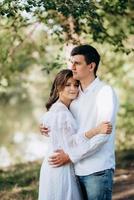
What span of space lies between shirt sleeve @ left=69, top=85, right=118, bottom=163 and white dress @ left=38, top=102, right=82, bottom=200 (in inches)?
3.2

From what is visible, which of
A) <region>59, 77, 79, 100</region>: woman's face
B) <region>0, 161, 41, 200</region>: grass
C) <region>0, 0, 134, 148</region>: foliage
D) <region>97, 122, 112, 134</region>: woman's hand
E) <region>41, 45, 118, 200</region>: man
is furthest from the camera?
<region>0, 161, 41, 200</region>: grass

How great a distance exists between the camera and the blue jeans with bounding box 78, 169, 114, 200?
5355 mm

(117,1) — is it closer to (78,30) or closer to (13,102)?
(78,30)

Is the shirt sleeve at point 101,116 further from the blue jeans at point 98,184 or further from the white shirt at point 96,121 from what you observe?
the blue jeans at point 98,184

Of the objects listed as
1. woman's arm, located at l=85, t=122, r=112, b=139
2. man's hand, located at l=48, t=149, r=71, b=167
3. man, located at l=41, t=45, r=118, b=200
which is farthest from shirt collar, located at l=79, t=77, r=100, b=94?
man's hand, located at l=48, t=149, r=71, b=167

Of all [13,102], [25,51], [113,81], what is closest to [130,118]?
[113,81]

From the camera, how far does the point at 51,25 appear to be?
8.91m

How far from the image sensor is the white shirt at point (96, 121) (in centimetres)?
530

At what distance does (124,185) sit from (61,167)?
4.97 meters

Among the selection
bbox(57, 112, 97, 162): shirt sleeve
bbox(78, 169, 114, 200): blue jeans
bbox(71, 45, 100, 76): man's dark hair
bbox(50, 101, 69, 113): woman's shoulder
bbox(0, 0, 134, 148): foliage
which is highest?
bbox(0, 0, 134, 148): foliage

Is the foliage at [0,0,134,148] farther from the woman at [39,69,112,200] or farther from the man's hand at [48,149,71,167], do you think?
the man's hand at [48,149,71,167]

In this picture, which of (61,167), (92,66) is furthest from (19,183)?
(92,66)

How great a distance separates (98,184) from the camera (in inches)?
211

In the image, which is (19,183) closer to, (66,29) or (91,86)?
(66,29)
